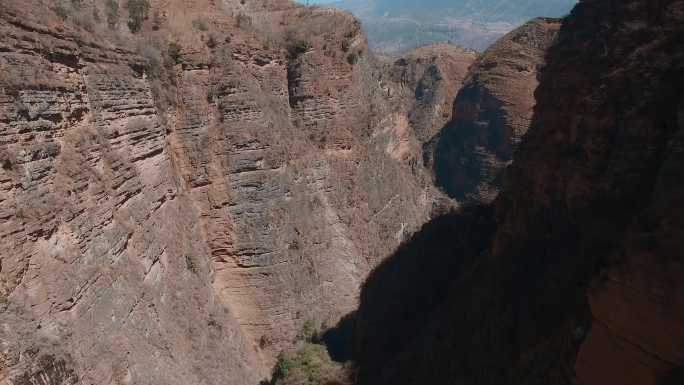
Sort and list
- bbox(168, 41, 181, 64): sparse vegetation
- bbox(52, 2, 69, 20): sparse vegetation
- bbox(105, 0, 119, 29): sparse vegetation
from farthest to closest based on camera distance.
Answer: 1. bbox(168, 41, 181, 64): sparse vegetation
2. bbox(105, 0, 119, 29): sparse vegetation
3. bbox(52, 2, 69, 20): sparse vegetation

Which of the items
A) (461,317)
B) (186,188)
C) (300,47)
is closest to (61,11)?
(186,188)

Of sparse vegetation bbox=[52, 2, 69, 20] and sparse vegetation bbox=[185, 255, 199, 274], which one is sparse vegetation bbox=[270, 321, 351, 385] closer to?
sparse vegetation bbox=[185, 255, 199, 274]

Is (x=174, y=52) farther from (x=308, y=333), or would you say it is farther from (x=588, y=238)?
(x=588, y=238)

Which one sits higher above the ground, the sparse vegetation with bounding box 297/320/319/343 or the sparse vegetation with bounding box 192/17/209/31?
the sparse vegetation with bounding box 192/17/209/31

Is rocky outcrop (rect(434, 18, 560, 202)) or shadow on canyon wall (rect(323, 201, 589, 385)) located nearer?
shadow on canyon wall (rect(323, 201, 589, 385))

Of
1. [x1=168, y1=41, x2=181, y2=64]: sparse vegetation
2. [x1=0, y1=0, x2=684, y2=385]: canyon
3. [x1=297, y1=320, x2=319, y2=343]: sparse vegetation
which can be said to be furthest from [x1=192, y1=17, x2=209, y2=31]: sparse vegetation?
[x1=297, y1=320, x2=319, y2=343]: sparse vegetation

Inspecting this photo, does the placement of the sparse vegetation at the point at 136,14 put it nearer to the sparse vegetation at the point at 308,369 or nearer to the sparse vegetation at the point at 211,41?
the sparse vegetation at the point at 211,41
